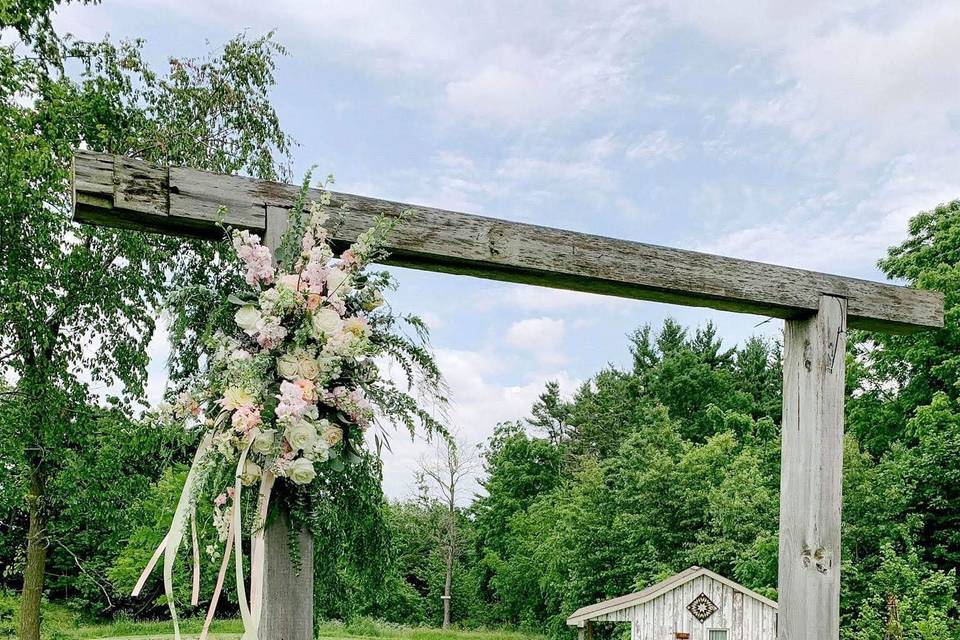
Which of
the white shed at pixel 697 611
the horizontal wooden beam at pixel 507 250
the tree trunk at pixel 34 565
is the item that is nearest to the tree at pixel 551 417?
the white shed at pixel 697 611

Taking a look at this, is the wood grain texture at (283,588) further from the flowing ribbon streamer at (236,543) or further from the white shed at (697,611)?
the white shed at (697,611)

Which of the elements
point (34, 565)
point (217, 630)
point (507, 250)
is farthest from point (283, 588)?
point (217, 630)

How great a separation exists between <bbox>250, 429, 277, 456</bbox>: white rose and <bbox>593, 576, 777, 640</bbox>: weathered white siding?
25.3 feet

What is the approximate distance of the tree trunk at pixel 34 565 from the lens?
7.42m

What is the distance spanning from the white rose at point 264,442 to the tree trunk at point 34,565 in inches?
256

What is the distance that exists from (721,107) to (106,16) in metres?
5.42

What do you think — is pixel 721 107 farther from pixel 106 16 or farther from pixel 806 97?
pixel 106 16

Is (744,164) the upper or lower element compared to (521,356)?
upper

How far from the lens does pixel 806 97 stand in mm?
6465

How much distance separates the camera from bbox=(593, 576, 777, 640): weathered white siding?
8.53 metres

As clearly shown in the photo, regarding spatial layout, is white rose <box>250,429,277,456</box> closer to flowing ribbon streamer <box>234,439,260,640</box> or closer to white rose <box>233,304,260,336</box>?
flowing ribbon streamer <box>234,439,260,640</box>

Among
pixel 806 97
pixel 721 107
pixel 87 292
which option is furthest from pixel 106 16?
pixel 806 97

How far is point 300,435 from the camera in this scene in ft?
6.48

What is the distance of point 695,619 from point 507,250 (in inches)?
291
